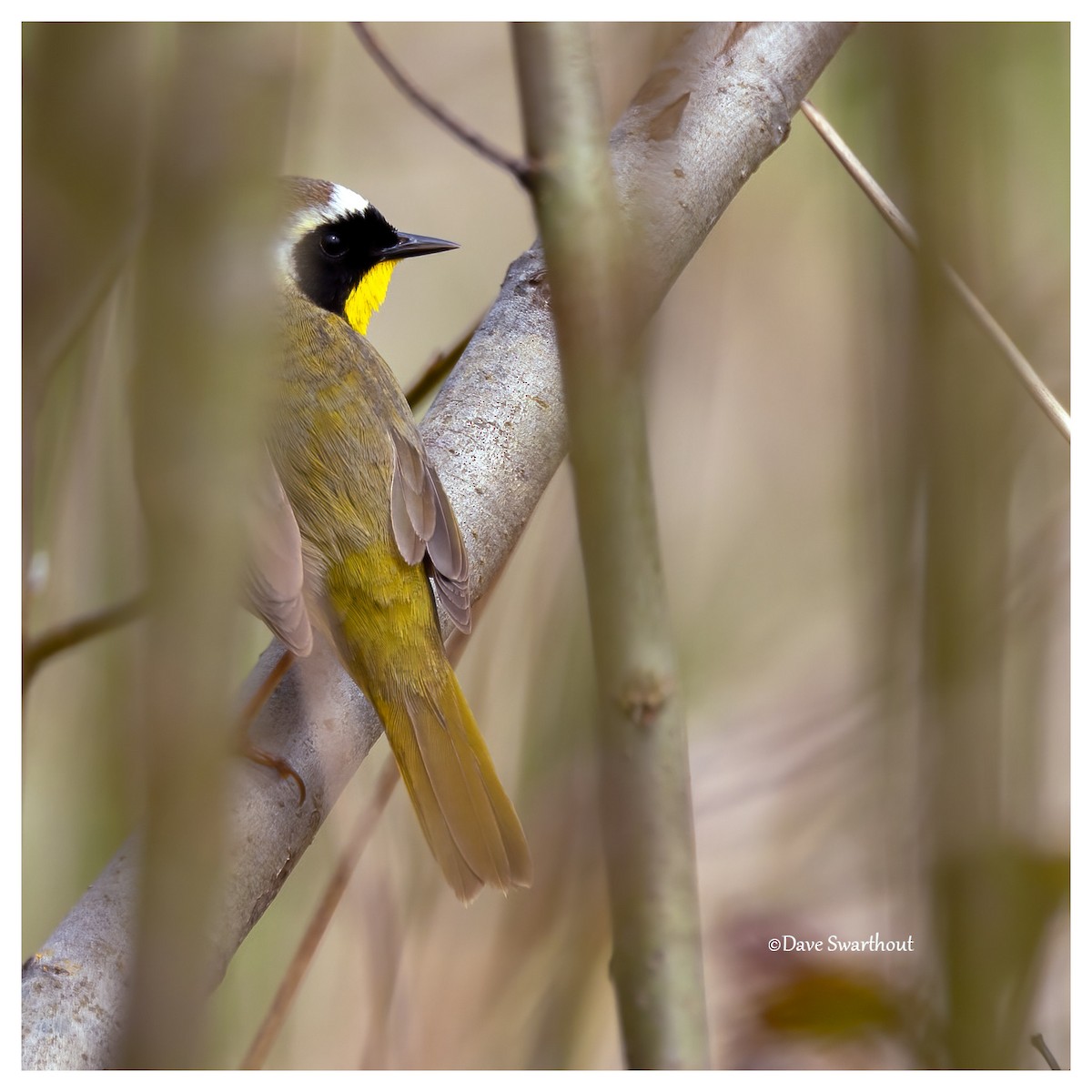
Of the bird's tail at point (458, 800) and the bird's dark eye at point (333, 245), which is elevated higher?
the bird's dark eye at point (333, 245)

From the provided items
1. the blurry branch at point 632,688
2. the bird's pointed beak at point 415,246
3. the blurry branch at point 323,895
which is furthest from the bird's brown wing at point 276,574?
the blurry branch at point 632,688

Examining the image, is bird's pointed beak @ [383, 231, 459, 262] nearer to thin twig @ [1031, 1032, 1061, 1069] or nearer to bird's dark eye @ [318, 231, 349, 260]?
bird's dark eye @ [318, 231, 349, 260]

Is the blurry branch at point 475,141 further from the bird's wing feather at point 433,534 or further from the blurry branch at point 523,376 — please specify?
the bird's wing feather at point 433,534

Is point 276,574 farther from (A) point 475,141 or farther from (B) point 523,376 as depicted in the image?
(A) point 475,141

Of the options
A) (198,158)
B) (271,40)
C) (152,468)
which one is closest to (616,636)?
(152,468)

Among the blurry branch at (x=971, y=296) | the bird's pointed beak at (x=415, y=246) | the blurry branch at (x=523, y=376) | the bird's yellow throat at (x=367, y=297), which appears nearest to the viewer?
the blurry branch at (x=971, y=296)

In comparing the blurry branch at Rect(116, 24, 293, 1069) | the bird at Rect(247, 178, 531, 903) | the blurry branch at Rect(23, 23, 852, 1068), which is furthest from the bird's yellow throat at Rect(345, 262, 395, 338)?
the blurry branch at Rect(116, 24, 293, 1069)

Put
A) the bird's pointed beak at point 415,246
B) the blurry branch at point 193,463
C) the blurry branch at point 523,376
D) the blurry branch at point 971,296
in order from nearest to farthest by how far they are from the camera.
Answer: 1. the blurry branch at point 193,463
2. the blurry branch at point 971,296
3. the blurry branch at point 523,376
4. the bird's pointed beak at point 415,246
